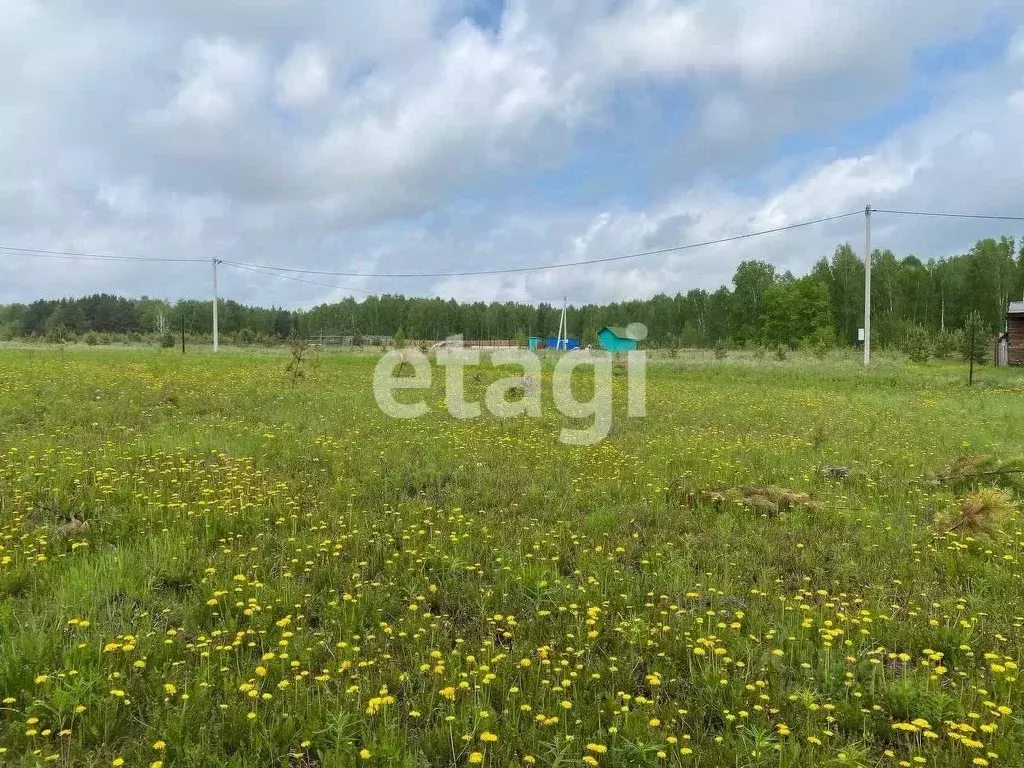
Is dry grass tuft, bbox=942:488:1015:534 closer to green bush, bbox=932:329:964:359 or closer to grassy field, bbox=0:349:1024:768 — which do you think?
grassy field, bbox=0:349:1024:768

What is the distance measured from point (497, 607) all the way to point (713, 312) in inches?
3980

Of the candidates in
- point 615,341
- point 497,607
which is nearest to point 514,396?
point 497,607

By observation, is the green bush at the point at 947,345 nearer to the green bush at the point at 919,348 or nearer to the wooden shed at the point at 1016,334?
the green bush at the point at 919,348

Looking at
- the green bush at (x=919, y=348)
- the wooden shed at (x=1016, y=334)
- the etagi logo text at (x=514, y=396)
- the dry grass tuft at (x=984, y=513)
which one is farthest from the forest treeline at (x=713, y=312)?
the dry grass tuft at (x=984, y=513)

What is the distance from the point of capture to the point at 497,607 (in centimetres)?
477

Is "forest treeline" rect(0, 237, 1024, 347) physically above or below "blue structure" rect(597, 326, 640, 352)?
above

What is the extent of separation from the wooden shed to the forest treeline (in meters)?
7.49

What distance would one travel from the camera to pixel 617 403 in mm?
17547

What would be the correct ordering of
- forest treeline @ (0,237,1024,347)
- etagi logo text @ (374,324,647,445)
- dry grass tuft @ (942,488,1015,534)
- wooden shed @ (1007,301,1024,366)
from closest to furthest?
1. dry grass tuft @ (942,488,1015,534)
2. etagi logo text @ (374,324,647,445)
3. wooden shed @ (1007,301,1024,366)
4. forest treeline @ (0,237,1024,347)

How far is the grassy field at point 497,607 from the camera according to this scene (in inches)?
127

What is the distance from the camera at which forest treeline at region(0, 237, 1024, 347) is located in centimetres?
6681

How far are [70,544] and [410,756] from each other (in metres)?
4.37

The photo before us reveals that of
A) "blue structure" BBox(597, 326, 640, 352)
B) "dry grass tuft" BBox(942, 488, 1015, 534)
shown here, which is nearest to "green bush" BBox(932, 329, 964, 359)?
"blue structure" BBox(597, 326, 640, 352)

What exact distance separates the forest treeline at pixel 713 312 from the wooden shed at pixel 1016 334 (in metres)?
7.49
